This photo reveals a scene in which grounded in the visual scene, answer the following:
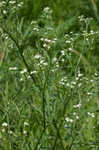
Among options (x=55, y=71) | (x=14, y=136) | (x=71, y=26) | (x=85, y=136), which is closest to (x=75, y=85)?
(x=55, y=71)

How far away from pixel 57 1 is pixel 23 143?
298 cm

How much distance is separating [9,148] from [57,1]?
3.09 meters

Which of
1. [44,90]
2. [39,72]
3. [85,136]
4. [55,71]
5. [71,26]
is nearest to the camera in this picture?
[44,90]

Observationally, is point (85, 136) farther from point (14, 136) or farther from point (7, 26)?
point (7, 26)

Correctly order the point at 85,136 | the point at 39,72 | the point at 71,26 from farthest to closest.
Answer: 1. the point at 71,26
2. the point at 85,136
3. the point at 39,72

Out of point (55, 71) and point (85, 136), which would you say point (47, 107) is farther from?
point (85, 136)

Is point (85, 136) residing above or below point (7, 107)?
below

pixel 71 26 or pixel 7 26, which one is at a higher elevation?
pixel 7 26

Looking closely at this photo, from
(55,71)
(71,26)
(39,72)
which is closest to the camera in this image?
(39,72)

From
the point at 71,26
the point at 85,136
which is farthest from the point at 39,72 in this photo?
the point at 71,26

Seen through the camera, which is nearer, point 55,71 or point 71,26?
point 55,71

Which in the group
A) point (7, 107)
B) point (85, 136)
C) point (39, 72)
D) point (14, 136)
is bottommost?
point (85, 136)

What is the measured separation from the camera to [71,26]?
448 centimetres

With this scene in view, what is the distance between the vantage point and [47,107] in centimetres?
190
